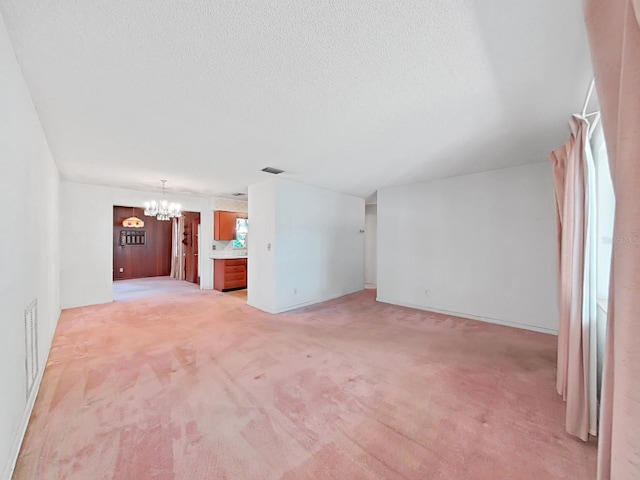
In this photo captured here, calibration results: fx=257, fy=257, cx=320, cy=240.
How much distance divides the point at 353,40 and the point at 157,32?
1.05 metres

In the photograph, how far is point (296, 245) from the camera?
483 centimetres

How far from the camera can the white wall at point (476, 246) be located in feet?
12.0

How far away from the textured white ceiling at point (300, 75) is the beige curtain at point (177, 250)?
223 inches

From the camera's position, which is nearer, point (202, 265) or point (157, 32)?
point (157, 32)

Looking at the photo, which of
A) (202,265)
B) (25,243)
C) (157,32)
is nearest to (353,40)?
(157,32)

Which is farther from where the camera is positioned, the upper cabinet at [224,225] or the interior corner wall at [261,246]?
the upper cabinet at [224,225]

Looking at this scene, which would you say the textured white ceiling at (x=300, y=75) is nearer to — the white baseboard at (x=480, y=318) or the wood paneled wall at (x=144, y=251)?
the white baseboard at (x=480, y=318)

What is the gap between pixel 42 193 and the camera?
8.43 ft

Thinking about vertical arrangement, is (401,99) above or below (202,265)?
above

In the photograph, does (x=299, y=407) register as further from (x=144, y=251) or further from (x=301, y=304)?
(x=144, y=251)

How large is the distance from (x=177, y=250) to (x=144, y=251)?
107cm

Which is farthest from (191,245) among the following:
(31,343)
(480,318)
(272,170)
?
(480,318)

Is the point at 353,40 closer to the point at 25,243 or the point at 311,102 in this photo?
the point at 311,102

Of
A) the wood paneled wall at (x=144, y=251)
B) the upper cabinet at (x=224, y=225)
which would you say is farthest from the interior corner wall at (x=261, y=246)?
the wood paneled wall at (x=144, y=251)
